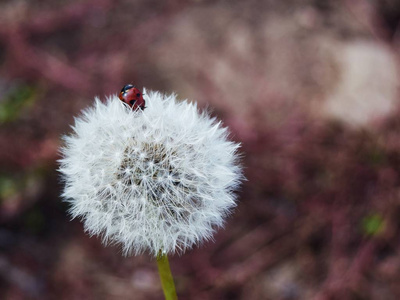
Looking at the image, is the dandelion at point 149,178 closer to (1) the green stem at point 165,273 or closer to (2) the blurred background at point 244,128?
(1) the green stem at point 165,273

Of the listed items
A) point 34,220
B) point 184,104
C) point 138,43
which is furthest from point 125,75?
point 184,104

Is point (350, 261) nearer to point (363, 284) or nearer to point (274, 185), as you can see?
point (363, 284)

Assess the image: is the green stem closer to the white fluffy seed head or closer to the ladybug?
the white fluffy seed head

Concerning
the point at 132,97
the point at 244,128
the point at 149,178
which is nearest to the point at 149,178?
the point at 149,178

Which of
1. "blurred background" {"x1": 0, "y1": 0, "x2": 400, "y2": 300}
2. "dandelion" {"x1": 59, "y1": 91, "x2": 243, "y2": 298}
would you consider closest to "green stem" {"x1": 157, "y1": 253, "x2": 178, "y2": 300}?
"dandelion" {"x1": 59, "y1": 91, "x2": 243, "y2": 298}

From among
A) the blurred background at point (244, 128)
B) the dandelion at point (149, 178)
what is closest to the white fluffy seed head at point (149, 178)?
the dandelion at point (149, 178)

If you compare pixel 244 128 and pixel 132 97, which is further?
pixel 244 128

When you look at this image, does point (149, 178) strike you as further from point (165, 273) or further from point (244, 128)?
point (244, 128)
